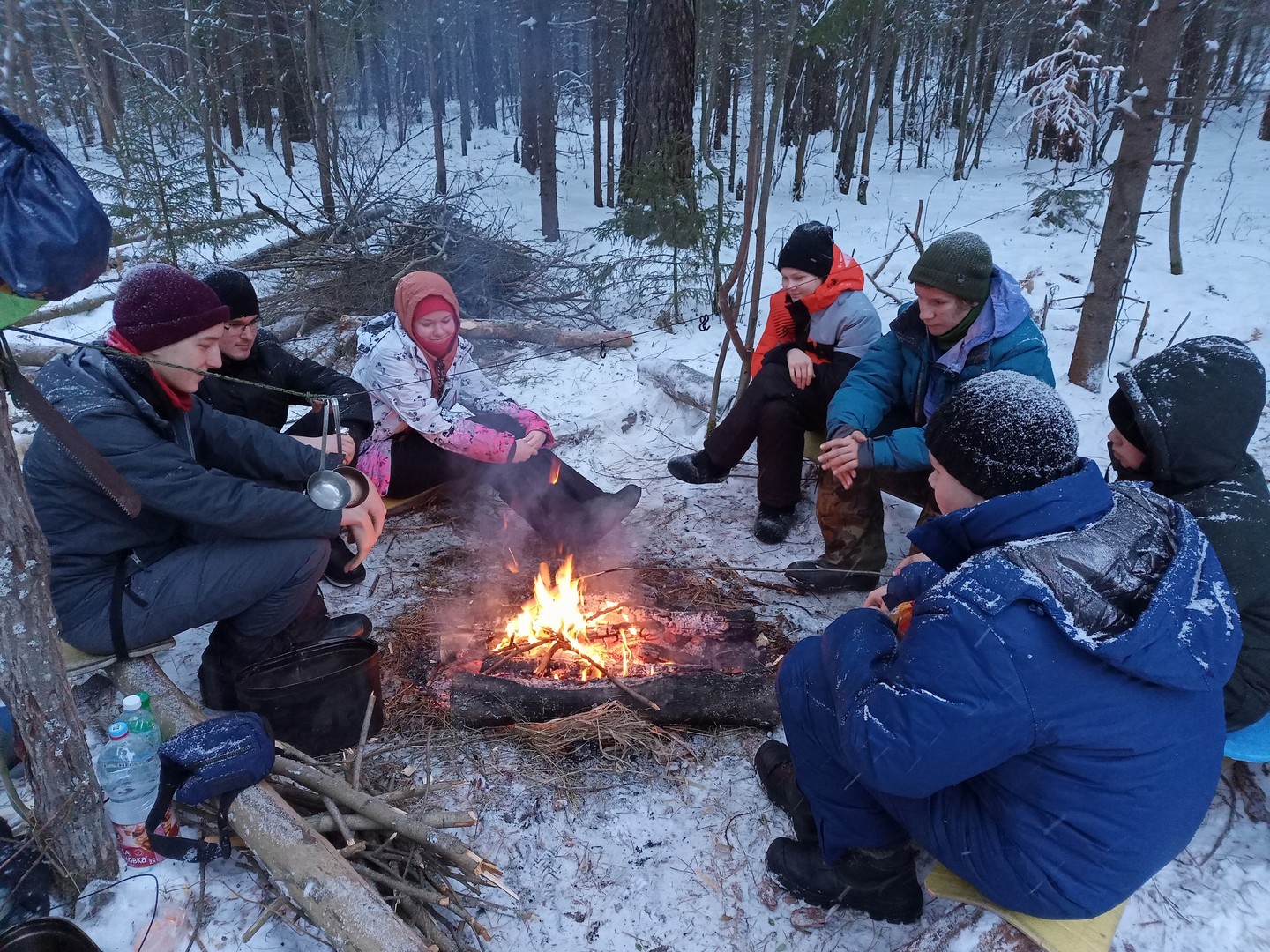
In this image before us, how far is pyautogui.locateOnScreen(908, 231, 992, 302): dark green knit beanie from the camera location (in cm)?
329

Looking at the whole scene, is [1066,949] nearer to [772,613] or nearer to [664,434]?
[772,613]

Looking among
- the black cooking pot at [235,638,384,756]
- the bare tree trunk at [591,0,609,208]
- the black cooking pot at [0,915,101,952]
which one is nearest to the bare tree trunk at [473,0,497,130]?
the bare tree trunk at [591,0,609,208]

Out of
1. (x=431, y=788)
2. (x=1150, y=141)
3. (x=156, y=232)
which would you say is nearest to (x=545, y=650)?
(x=431, y=788)

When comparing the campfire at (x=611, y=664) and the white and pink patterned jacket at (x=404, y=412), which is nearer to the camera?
the campfire at (x=611, y=664)

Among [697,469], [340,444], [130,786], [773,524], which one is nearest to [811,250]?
[697,469]

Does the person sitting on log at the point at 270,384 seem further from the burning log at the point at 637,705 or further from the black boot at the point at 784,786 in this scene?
the black boot at the point at 784,786

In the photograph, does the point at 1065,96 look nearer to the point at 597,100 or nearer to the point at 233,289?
the point at 233,289

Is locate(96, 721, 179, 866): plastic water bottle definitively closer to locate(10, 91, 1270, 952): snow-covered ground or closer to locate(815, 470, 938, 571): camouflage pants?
locate(10, 91, 1270, 952): snow-covered ground

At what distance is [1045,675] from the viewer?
1596 mm

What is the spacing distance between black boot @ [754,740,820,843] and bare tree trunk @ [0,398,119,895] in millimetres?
1988

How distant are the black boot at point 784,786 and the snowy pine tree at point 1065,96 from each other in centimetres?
572

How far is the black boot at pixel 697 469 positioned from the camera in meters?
4.52

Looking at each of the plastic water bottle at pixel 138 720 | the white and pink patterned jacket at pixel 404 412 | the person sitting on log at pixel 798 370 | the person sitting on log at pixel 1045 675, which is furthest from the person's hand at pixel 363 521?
the person sitting on log at pixel 1045 675

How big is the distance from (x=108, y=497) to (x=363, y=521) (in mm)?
896
